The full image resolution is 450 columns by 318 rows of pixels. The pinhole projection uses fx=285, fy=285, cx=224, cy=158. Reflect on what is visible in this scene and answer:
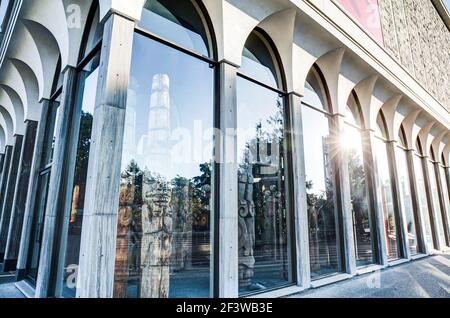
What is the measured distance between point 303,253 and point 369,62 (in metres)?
5.62

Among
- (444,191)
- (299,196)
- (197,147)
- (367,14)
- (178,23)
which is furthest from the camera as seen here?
(444,191)

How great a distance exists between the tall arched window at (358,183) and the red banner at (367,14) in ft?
6.39

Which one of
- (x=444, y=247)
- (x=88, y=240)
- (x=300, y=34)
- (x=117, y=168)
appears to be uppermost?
Answer: (x=300, y=34)

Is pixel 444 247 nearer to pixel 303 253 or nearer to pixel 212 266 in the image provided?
pixel 303 253

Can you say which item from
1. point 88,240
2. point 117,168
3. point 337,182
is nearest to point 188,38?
point 117,168

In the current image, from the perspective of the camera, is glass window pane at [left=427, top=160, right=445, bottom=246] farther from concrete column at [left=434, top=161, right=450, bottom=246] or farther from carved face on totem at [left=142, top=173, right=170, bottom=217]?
carved face on totem at [left=142, top=173, right=170, bottom=217]

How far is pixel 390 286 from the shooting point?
560 cm

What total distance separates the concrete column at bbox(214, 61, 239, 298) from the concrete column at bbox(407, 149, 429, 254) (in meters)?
9.34

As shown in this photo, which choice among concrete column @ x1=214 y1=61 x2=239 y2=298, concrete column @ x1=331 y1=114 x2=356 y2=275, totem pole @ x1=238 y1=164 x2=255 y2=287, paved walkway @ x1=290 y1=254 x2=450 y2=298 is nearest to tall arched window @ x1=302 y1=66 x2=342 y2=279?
concrete column @ x1=331 y1=114 x2=356 y2=275

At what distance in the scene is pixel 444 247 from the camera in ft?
39.8

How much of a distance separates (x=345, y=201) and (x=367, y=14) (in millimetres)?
5679

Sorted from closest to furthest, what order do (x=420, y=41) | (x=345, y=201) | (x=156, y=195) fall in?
(x=156, y=195) → (x=345, y=201) → (x=420, y=41)

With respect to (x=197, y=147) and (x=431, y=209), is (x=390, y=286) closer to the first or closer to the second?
(x=197, y=147)

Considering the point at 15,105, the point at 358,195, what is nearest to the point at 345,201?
the point at 358,195
